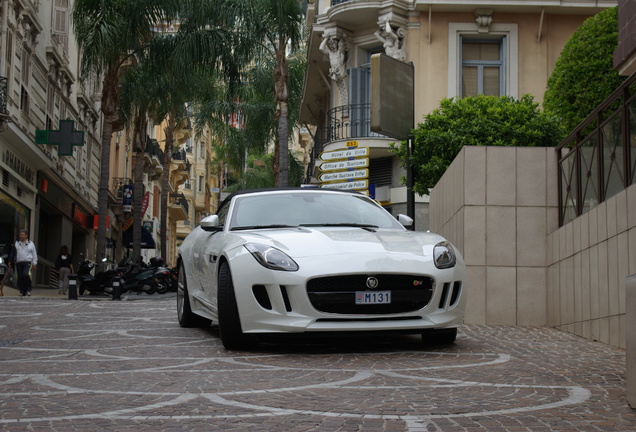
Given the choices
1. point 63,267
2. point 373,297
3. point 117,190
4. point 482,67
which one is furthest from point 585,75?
point 117,190

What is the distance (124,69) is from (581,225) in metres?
24.3

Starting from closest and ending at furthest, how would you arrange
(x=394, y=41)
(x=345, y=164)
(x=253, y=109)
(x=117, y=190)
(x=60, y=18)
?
(x=345, y=164), (x=394, y=41), (x=60, y=18), (x=253, y=109), (x=117, y=190)

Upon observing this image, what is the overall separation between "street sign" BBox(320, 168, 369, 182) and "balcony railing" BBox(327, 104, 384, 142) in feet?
22.5

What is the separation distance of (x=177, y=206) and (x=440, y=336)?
6476cm

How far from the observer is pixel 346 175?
22.3 meters

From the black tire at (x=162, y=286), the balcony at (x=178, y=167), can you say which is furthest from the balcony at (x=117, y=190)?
the balcony at (x=178, y=167)

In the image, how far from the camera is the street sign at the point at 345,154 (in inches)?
872

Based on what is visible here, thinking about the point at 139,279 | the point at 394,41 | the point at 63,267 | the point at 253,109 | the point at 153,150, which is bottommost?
the point at 139,279

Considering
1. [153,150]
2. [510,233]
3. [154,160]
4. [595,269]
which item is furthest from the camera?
[154,160]

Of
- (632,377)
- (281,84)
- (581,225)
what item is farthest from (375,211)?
(281,84)

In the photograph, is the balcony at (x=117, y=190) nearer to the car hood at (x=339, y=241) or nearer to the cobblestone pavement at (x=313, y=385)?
the cobblestone pavement at (x=313, y=385)

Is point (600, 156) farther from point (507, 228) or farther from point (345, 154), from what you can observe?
point (345, 154)

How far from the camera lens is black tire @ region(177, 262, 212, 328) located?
35.1 feet

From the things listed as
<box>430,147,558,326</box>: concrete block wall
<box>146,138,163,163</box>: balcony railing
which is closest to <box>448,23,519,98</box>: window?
<box>430,147,558,326</box>: concrete block wall
